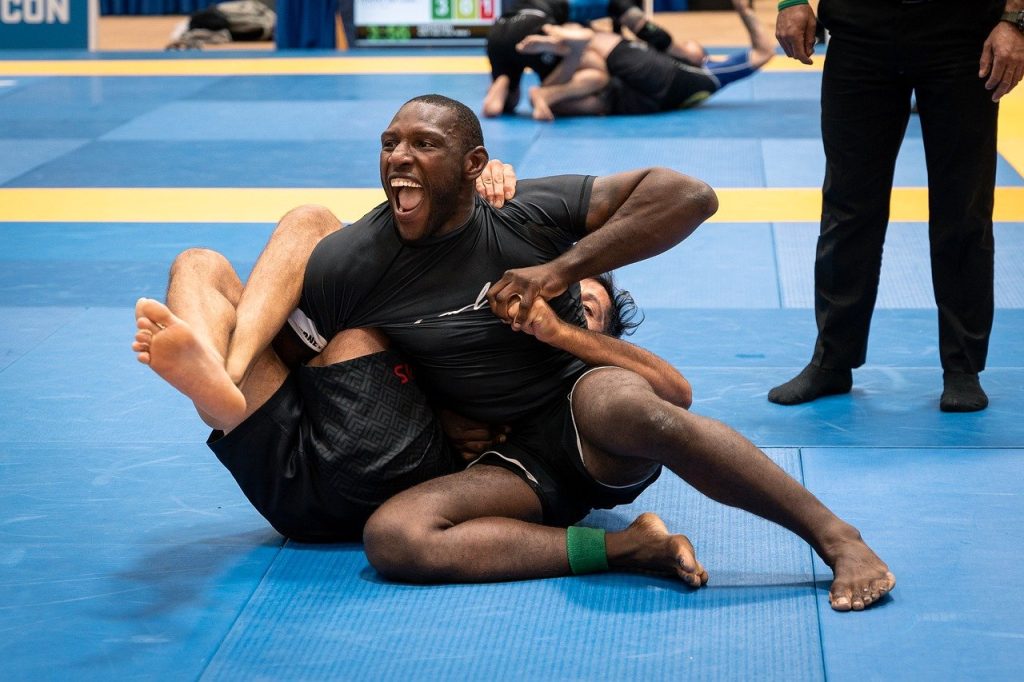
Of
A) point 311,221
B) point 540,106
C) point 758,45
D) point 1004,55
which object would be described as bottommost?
point 540,106

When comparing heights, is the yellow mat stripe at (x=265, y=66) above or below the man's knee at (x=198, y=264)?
below

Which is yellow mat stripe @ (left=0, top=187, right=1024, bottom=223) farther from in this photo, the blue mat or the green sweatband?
the green sweatband

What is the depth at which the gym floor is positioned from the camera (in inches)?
115

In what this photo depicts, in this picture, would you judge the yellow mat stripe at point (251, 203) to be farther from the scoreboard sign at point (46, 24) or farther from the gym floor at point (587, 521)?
the scoreboard sign at point (46, 24)

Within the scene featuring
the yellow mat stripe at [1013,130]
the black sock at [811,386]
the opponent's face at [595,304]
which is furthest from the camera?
the yellow mat stripe at [1013,130]

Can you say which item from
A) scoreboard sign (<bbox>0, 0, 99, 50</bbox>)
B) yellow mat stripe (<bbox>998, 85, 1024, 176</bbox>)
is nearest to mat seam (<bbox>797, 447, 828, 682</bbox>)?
yellow mat stripe (<bbox>998, 85, 1024, 176</bbox>)

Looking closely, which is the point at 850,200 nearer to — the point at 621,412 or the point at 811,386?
the point at 811,386

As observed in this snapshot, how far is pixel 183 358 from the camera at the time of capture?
2.93 m

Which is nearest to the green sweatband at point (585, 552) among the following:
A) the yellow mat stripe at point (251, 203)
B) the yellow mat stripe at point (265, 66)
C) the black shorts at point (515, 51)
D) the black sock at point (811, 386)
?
the black sock at point (811, 386)

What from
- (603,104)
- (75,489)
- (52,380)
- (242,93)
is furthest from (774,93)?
(75,489)

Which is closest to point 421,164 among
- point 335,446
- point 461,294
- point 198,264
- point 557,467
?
point 461,294

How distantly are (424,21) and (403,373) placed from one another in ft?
33.5

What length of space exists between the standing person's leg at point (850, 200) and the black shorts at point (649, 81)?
17.8 ft

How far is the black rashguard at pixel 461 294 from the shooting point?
11.3 feet
